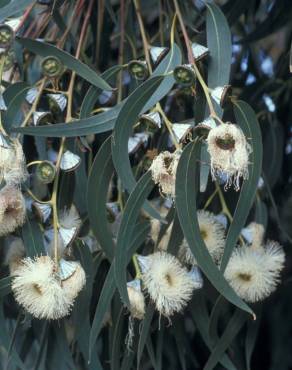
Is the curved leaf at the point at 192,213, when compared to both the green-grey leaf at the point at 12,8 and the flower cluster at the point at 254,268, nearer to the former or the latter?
the flower cluster at the point at 254,268

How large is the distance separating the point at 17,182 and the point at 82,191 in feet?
0.66

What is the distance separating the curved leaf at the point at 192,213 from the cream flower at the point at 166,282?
9cm

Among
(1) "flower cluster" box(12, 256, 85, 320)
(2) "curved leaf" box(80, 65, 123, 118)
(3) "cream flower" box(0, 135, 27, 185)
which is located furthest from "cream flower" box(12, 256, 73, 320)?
(2) "curved leaf" box(80, 65, 123, 118)

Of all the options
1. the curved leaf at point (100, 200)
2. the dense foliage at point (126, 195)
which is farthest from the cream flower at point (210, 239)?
the curved leaf at point (100, 200)

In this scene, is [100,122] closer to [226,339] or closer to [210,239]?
[210,239]

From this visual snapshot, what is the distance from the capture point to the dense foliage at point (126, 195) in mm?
1029

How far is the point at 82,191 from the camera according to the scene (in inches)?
48.2

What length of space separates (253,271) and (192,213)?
0.74ft

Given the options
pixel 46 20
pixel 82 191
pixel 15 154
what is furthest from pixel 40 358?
pixel 46 20

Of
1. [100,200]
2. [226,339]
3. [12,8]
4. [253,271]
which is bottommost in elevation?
[226,339]

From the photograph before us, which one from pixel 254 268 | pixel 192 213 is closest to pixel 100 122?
pixel 192 213

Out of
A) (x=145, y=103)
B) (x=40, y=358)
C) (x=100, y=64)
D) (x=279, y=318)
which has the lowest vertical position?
(x=279, y=318)

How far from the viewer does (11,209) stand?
1.06 metres

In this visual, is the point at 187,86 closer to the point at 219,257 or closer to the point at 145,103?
the point at 145,103
